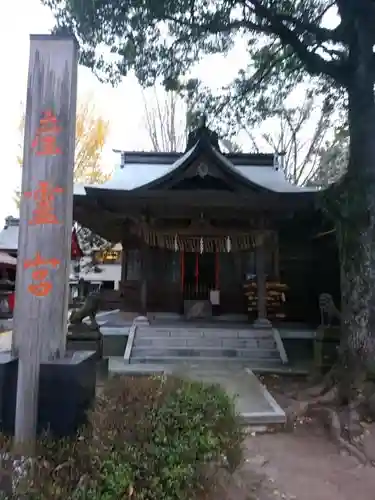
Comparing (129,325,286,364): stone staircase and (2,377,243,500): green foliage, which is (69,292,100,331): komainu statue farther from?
(2,377,243,500): green foliage

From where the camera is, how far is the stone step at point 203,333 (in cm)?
1155

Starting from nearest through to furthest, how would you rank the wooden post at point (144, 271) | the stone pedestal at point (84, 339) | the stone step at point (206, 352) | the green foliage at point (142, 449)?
the green foliage at point (142, 449) → the stone pedestal at point (84, 339) → the stone step at point (206, 352) → the wooden post at point (144, 271)

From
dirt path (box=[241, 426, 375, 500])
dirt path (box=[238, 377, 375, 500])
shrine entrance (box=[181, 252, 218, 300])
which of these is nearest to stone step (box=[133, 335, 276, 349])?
shrine entrance (box=[181, 252, 218, 300])

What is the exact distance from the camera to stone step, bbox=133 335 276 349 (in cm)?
1118

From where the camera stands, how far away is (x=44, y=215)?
3893mm

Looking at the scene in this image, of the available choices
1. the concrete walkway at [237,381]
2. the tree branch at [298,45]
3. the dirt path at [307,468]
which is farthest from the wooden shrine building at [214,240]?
the dirt path at [307,468]

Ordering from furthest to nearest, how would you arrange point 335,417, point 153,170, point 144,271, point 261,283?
point 153,170 < point 144,271 < point 261,283 < point 335,417

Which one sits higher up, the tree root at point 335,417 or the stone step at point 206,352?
the stone step at point 206,352

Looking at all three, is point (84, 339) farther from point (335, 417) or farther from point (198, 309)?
point (198, 309)

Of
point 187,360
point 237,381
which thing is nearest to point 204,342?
point 187,360

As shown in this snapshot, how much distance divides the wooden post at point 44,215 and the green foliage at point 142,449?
27.9 inches

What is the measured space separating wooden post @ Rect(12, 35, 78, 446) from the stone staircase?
685 centimetres

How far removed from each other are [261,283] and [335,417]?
655 cm

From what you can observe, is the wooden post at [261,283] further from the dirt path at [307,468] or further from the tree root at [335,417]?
the dirt path at [307,468]
